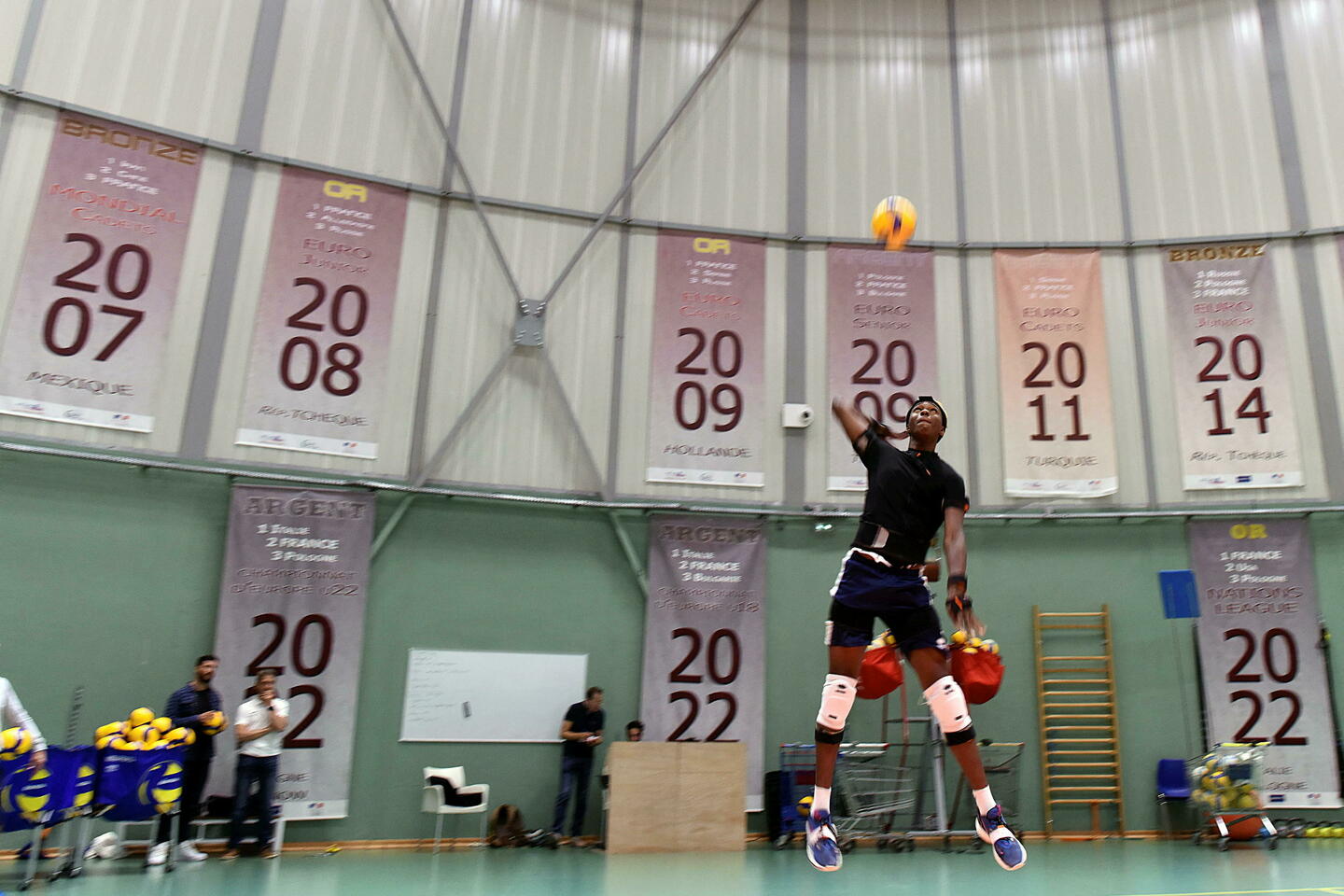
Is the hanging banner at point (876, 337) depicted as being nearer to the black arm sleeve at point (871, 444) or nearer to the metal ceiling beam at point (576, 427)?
the metal ceiling beam at point (576, 427)

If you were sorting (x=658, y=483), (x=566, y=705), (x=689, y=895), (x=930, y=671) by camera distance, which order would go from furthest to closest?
(x=658, y=483) → (x=566, y=705) → (x=689, y=895) → (x=930, y=671)

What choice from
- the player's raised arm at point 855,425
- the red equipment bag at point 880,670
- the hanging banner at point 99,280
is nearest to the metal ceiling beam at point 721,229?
the hanging banner at point 99,280

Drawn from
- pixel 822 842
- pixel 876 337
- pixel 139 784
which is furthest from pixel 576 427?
pixel 822 842

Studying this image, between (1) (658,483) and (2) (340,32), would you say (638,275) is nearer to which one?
(1) (658,483)

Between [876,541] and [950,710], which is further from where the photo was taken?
[876,541]

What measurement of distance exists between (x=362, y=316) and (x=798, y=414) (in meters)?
5.86

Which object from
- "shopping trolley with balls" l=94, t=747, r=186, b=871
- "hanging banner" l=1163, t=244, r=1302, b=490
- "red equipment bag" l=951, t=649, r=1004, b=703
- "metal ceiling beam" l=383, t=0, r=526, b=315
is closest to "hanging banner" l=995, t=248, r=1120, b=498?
"hanging banner" l=1163, t=244, r=1302, b=490

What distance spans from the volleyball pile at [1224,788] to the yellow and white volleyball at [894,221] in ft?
23.4

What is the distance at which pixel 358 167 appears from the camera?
12.5 metres

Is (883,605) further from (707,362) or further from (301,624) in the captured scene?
(707,362)

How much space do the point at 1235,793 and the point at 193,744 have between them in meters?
11.3

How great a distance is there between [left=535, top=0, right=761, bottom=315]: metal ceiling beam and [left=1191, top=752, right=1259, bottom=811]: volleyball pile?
987cm

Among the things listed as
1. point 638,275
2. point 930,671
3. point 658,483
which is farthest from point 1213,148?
point 930,671

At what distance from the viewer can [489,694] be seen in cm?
1167
